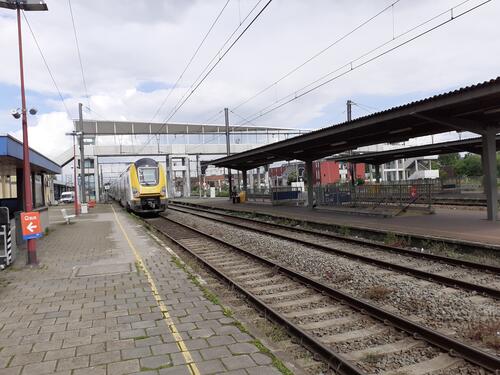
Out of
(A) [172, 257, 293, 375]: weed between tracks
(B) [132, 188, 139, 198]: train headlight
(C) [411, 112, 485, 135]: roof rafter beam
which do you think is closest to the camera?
(A) [172, 257, 293, 375]: weed between tracks

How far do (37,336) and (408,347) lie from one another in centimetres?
436

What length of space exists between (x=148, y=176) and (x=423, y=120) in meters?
15.7

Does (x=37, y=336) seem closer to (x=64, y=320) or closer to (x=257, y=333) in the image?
(x=64, y=320)

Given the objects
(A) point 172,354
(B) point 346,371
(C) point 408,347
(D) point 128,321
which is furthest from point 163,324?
(C) point 408,347

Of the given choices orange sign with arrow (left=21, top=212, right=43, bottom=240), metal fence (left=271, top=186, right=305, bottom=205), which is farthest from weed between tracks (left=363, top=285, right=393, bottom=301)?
metal fence (left=271, top=186, right=305, bottom=205)

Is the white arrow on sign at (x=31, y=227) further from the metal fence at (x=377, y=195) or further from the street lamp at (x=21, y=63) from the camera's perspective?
the metal fence at (x=377, y=195)

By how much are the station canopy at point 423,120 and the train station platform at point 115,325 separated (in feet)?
30.4

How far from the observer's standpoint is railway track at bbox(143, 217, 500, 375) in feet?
14.3

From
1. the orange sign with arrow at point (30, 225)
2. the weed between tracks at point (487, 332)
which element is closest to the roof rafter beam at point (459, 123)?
the weed between tracks at point (487, 332)

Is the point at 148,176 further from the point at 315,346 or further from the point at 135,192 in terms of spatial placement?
the point at 315,346

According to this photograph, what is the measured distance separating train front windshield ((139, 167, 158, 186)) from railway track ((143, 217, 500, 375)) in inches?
697

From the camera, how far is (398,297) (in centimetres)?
691

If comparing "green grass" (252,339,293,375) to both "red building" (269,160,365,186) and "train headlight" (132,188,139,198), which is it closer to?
"train headlight" (132,188,139,198)

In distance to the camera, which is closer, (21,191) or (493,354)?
(493,354)
